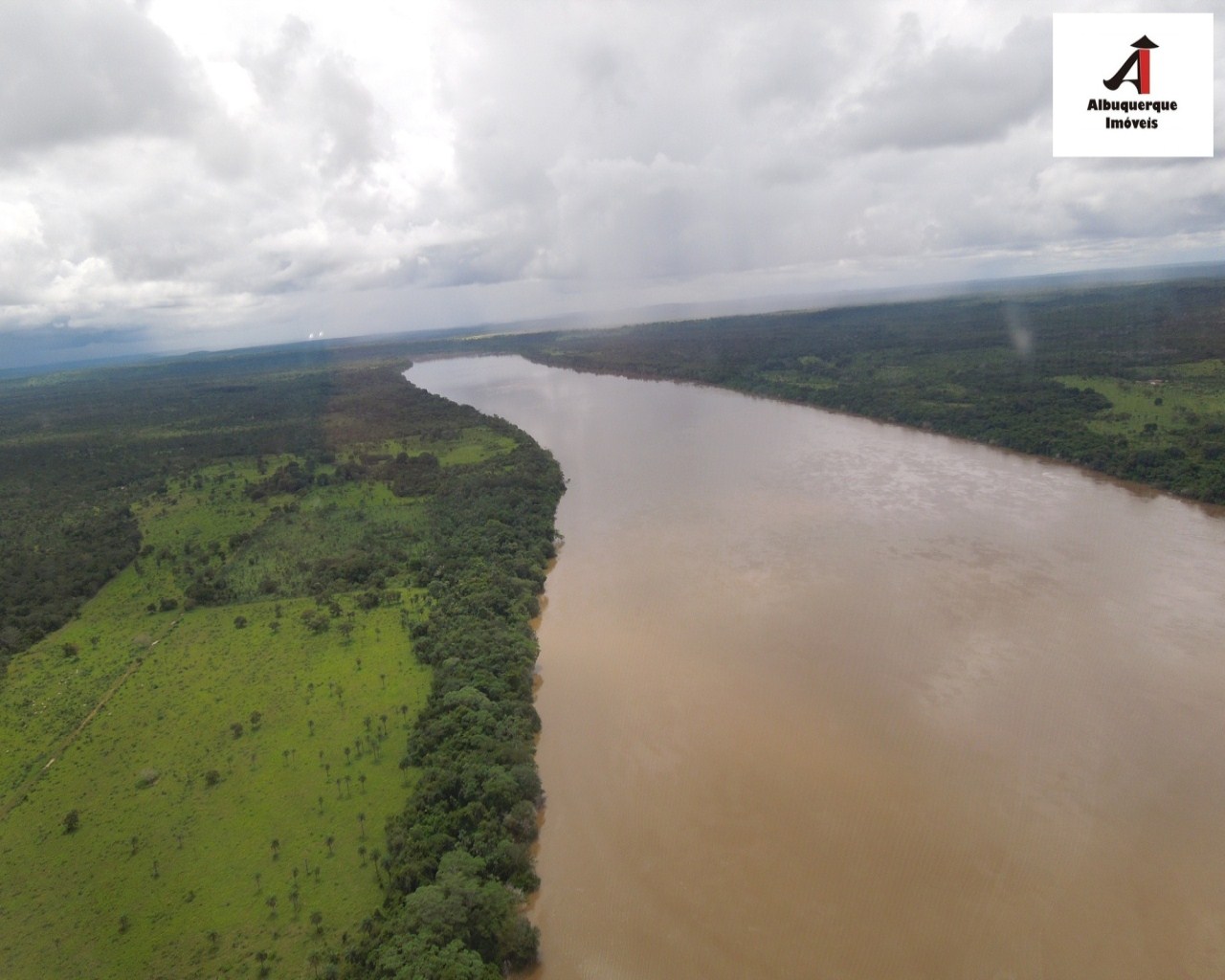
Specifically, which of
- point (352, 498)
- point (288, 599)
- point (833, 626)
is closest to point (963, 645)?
point (833, 626)

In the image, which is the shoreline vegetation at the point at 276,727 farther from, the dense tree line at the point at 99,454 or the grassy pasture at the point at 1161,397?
the grassy pasture at the point at 1161,397

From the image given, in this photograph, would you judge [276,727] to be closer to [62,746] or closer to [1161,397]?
[62,746]

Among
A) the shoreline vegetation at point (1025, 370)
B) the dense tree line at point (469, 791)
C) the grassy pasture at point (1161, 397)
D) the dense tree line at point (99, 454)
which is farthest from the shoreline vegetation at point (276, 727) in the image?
the grassy pasture at point (1161, 397)

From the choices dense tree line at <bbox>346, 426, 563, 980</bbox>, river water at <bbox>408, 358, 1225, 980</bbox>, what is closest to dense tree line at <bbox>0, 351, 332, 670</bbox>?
dense tree line at <bbox>346, 426, 563, 980</bbox>

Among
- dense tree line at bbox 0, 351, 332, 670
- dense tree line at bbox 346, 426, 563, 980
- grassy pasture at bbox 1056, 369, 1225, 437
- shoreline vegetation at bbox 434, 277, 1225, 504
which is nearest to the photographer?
dense tree line at bbox 346, 426, 563, 980

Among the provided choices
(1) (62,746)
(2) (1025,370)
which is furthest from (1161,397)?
(1) (62,746)

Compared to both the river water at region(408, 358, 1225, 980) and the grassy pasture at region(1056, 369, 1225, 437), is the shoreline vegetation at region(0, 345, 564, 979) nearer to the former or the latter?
the river water at region(408, 358, 1225, 980)
